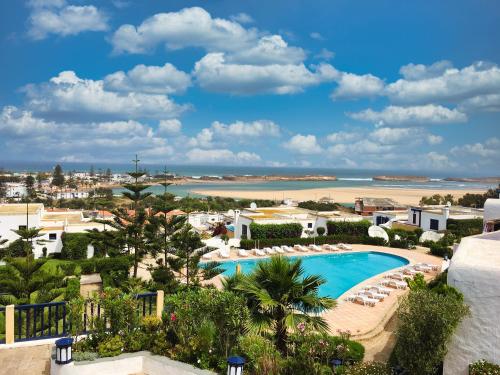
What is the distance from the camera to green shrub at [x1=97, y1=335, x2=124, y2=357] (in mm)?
6656

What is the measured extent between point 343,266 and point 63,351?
55.2 feet

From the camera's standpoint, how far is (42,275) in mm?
11320

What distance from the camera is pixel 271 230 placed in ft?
84.3

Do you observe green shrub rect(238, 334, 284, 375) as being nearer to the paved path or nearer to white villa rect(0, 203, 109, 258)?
the paved path

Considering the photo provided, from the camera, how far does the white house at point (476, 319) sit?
5.77 metres

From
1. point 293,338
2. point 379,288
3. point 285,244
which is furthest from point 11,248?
point 293,338

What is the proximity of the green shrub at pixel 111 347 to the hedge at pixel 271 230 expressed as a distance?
61.5 ft

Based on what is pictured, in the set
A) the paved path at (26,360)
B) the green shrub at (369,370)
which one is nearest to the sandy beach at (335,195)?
the green shrub at (369,370)

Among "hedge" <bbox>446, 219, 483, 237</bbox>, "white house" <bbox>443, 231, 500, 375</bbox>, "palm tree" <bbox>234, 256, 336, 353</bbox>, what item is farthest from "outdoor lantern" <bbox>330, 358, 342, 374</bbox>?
"hedge" <bbox>446, 219, 483, 237</bbox>

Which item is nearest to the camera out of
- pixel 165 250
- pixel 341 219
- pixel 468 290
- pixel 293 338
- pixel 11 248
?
pixel 468 290

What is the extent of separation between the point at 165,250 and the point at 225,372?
858 centimetres

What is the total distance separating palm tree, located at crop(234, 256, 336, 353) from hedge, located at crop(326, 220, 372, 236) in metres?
20.2

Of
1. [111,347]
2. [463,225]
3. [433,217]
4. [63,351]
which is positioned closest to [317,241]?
Result: [433,217]

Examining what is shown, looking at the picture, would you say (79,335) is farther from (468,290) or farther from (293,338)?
(468,290)
